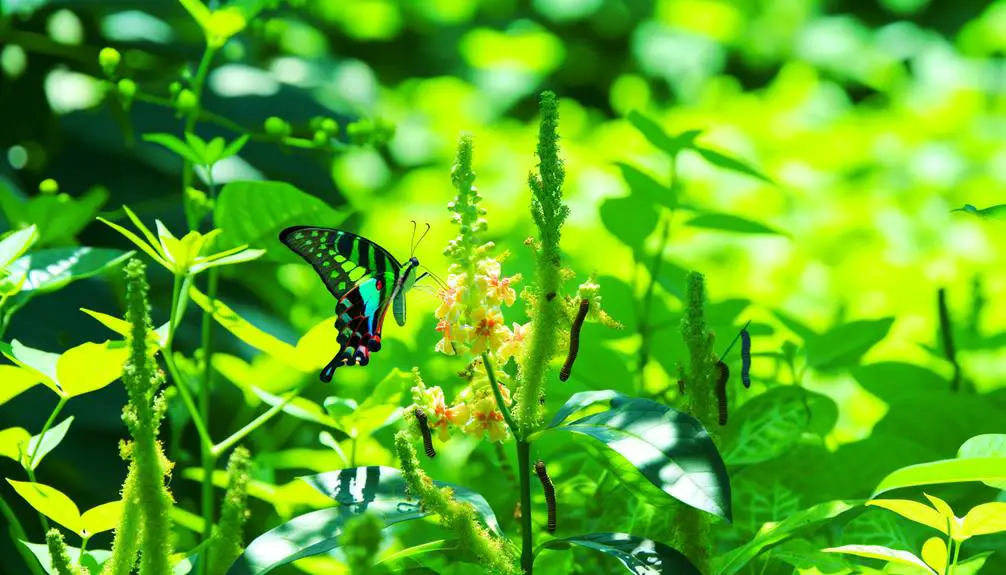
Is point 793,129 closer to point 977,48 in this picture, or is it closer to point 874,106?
point 874,106

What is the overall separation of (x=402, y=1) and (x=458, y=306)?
2.98 meters

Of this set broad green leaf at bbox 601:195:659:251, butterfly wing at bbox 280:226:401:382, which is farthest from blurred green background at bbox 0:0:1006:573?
butterfly wing at bbox 280:226:401:382

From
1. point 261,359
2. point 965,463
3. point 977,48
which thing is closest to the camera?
point 965,463

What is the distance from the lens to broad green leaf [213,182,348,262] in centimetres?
84

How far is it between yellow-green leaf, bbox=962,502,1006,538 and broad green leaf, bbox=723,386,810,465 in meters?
0.19

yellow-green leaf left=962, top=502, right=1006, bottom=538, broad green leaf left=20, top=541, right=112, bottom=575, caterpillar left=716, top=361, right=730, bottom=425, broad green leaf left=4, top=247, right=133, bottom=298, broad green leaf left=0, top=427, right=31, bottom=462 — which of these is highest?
broad green leaf left=4, top=247, right=133, bottom=298

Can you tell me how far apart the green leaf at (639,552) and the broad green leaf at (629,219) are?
453mm

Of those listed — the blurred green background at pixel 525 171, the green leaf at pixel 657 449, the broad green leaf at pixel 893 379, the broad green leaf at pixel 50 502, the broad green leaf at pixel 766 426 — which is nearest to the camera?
the green leaf at pixel 657 449

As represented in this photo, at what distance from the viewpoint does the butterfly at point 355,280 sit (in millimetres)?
704

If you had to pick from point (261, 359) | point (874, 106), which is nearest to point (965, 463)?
point (261, 359)

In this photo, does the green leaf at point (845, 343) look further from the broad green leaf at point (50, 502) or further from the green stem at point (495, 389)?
the broad green leaf at point (50, 502)

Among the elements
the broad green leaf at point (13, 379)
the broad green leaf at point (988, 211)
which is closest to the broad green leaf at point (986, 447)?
the broad green leaf at point (988, 211)

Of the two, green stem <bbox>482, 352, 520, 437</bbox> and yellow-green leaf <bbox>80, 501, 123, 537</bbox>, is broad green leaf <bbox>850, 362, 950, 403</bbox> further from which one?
yellow-green leaf <bbox>80, 501, 123, 537</bbox>

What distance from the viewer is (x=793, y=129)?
244cm
